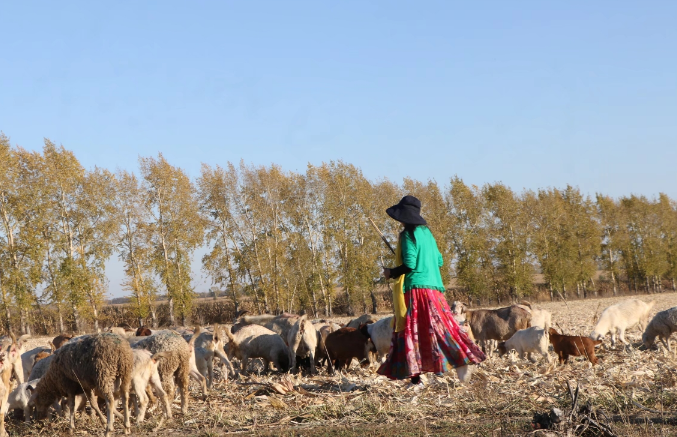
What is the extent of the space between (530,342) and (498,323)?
8.31 ft

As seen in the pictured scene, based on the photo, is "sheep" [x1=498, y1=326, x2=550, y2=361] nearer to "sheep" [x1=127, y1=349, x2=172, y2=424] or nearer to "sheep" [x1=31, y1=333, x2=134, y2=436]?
"sheep" [x1=127, y1=349, x2=172, y2=424]

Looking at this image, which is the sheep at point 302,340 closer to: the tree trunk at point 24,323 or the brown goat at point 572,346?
the brown goat at point 572,346

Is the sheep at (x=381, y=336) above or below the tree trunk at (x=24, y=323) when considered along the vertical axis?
below

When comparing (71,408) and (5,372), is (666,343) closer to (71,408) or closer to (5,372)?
(71,408)

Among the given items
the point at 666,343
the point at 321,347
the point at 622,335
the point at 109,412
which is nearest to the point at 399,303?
the point at 109,412

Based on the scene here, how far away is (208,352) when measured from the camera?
516 inches

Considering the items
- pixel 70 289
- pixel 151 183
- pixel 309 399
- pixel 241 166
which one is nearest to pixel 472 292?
pixel 241 166

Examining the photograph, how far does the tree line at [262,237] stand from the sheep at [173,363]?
37114mm

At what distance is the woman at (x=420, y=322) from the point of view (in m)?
8.99

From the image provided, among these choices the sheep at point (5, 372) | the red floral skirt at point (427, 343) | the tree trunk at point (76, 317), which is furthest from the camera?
the tree trunk at point (76, 317)

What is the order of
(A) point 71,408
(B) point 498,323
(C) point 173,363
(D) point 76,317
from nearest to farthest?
(A) point 71,408 < (C) point 173,363 < (B) point 498,323 < (D) point 76,317

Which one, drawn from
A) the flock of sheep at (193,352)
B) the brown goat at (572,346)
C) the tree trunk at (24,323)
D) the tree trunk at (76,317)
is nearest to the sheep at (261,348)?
the flock of sheep at (193,352)

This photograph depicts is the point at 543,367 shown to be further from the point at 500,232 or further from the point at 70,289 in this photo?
the point at 500,232

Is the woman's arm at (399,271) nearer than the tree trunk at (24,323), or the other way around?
the woman's arm at (399,271)
